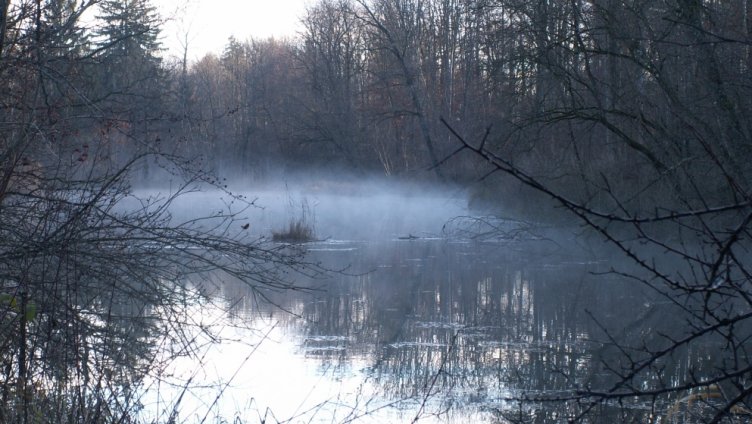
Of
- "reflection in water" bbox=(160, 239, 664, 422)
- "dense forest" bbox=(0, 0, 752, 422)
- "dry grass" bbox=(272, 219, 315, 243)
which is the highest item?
"dense forest" bbox=(0, 0, 752, 422)

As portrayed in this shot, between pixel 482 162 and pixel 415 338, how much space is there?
193 cm

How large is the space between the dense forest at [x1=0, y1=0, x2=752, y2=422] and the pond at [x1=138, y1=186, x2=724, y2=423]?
0.57 meters

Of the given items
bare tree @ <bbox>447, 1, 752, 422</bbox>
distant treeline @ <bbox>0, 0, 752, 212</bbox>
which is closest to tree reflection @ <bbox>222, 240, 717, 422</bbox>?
bare tree @ <bbox>447, 1, 752, 422</bbox>

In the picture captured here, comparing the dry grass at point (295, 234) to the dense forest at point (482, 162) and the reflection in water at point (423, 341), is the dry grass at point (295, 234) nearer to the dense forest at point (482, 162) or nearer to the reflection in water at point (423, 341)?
the reflection in water at point (423, 341)

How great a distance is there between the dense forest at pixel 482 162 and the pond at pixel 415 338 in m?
0.57

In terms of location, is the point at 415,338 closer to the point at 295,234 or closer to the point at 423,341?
the point at 423,341

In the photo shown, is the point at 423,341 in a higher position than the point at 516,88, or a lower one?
lower

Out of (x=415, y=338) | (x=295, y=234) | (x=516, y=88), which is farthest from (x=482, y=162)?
(x=295, y=234)

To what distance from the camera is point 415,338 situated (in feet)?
30.0

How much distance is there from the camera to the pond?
659 centimetres

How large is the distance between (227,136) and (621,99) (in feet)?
87.2

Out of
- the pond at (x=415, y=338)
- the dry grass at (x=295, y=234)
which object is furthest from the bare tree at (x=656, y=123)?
the dry grass at (x=295, y=234)

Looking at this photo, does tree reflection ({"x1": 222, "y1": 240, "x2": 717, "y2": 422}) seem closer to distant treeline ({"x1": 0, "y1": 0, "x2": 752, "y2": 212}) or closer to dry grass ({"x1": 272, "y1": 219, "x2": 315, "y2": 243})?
distant treeline ({"x1": 0, "y1": 0, "x2": 752, "y2": 212})

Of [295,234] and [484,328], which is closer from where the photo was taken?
[484,328]
